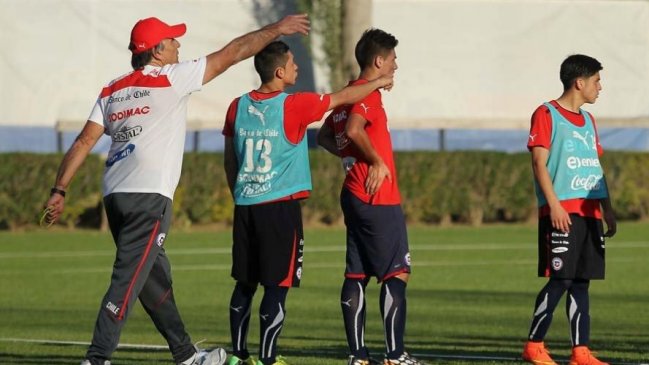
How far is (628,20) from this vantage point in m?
38.3

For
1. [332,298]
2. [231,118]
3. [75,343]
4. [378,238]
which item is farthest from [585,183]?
[332,298]

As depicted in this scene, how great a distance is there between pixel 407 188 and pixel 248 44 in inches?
790

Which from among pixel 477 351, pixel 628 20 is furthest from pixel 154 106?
pixel 628 20

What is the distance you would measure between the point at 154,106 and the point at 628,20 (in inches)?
1196

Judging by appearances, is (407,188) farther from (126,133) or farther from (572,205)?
(126,133)

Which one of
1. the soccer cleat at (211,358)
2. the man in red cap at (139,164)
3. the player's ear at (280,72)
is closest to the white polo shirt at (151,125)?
the man in red cap at (139,164)

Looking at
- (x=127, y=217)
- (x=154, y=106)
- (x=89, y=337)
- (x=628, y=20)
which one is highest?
(x=628, y=20)

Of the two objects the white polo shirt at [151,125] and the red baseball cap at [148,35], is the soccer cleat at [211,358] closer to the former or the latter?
the white polo shirt at [151,125]

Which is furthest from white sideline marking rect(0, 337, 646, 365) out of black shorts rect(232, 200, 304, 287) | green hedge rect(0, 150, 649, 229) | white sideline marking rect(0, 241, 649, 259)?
green hedge rect(0, 150, 649, 229)

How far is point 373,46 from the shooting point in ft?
32.4

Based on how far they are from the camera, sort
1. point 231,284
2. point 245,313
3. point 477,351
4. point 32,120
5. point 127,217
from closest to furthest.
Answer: point 127,217, point 245,313, point 477,351, point 231,284, point 32,120

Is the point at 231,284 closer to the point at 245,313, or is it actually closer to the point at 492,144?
the point at 245,313

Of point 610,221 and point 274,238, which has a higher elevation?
point 610,221

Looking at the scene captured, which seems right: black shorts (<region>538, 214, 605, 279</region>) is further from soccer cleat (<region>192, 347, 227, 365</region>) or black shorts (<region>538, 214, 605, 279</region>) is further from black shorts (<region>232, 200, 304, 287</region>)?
soccer cleat (<region>192, 347, 227, 365</region>)
